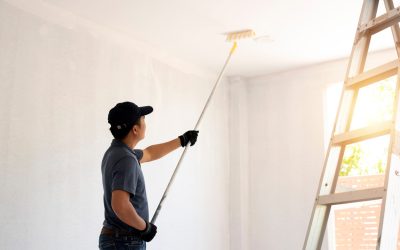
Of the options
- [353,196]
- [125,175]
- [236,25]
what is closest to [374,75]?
[353,196]

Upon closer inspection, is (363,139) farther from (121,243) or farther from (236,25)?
(236,25)

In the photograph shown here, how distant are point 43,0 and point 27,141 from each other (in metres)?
0.96

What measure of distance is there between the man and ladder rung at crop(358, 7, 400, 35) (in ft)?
3.69

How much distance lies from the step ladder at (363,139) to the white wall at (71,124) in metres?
1.83

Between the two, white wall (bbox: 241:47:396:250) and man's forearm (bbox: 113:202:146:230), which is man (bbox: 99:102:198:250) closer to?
man's forearm (bbox: 113:202:146:230)

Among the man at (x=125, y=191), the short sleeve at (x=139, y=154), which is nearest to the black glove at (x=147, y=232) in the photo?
the man at (x=125, y=191)

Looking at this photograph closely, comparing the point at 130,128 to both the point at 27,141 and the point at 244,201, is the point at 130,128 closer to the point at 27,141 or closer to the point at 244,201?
the point at 27,141

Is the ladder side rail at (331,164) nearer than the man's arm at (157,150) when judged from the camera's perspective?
Yes

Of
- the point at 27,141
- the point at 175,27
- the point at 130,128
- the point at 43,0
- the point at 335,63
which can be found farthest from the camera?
the point at 335,63

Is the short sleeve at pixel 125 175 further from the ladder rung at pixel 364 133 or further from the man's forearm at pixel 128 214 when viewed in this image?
the ladder rung at pixel 364 133

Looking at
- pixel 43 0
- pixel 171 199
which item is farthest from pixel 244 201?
pixel 43 0

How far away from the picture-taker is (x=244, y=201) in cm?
451

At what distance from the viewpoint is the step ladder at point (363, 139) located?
5.03 ft

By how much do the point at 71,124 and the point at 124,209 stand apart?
141 centimetres
